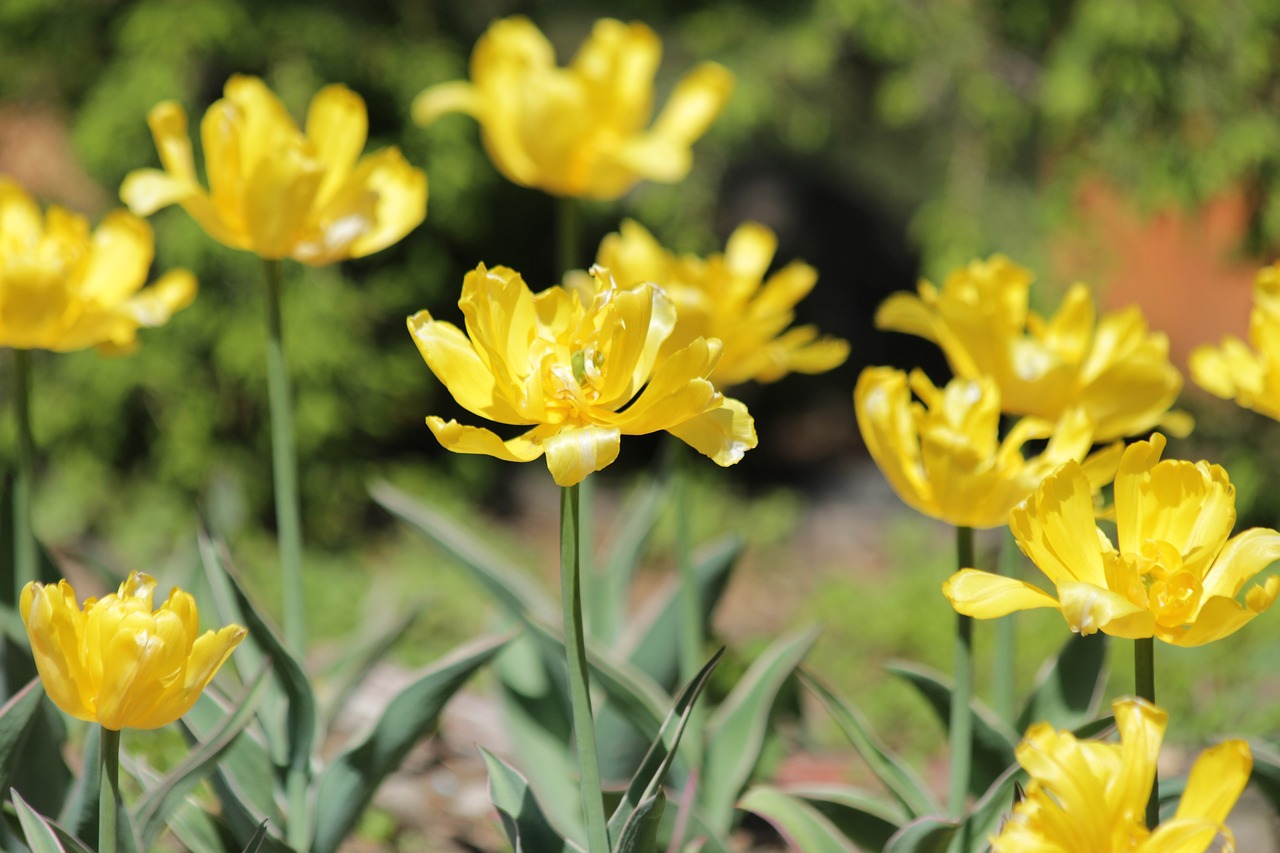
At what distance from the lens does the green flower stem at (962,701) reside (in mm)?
1407

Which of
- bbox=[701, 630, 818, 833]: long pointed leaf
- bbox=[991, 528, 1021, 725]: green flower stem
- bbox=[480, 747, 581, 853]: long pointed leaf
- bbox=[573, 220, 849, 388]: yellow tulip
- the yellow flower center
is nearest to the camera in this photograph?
the yellow flower center

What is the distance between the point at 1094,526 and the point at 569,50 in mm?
4478

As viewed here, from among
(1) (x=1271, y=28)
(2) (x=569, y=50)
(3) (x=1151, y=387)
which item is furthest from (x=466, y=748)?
(2) (x=569, y=50)

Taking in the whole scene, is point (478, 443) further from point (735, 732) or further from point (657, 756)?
point (735, 732)

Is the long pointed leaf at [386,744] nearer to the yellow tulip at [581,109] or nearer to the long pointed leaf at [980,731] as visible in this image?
the long pointed leaf at [980,731]

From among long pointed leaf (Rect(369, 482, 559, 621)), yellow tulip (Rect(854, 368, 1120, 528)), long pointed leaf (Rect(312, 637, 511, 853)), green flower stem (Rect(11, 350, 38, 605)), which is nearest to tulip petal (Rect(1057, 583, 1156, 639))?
yellow tulip (Rect(854, 368, 1120, 528))

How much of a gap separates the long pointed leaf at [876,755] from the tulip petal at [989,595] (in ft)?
1.43

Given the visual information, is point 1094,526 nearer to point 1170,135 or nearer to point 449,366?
point 449,366

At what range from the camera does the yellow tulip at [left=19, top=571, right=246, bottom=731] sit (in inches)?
43.7

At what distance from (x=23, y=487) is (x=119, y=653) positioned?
0.61 m

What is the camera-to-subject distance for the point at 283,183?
1.54 meters

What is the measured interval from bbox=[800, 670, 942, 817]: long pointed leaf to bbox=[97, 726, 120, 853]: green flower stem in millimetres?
751

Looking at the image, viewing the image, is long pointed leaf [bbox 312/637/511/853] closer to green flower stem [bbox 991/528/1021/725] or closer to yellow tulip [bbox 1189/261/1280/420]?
green flower stem [bbox 991/528/1021/725]

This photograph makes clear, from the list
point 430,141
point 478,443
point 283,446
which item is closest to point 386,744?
point 283,446
